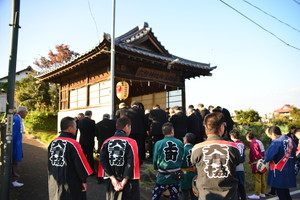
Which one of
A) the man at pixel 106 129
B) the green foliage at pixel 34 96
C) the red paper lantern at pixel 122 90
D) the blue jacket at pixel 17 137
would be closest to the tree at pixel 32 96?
the green foliage at pixel 34 96

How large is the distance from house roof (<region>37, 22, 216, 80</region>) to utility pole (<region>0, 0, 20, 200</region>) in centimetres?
403

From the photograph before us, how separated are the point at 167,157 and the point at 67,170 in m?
1.74

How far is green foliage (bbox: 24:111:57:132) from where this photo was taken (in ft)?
54.0

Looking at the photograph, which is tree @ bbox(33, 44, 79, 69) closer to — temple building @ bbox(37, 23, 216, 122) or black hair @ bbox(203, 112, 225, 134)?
temple building @ bbox(37, 23, 216, 122)

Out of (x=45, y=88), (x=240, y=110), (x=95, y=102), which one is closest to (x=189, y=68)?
(x=95, y=102)

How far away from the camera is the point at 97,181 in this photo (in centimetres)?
621

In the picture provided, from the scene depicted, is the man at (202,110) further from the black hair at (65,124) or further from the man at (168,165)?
the black hair at (65,124)

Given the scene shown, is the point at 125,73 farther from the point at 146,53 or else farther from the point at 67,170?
the point at 67,170

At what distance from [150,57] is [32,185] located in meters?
6.50

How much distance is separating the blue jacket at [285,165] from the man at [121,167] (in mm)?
3006

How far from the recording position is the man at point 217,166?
102 inches

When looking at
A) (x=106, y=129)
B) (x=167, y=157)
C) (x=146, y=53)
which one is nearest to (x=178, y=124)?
(x=106, y=129)

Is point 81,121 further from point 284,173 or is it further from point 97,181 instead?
point 284,173

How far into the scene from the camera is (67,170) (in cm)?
315
